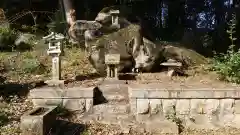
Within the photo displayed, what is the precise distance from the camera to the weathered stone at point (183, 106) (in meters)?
6.00

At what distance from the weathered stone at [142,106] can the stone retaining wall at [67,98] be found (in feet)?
2.78

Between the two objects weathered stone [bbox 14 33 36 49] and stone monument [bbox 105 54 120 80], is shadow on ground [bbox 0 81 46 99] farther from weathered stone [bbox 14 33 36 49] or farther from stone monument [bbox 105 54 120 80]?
weathered stone [bbox 14 33 36 49]

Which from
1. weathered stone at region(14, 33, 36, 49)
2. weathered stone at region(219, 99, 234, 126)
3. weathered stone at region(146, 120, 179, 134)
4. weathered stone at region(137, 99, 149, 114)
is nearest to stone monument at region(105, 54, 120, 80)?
weathered stone at region(137, 99, 149, 114)

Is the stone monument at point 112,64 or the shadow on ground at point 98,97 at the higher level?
the stone monument at point 112,64

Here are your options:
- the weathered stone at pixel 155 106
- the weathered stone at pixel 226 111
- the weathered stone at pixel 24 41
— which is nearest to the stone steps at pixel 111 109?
the weathered stone at pixel 155 106

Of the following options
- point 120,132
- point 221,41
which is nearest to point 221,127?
point 120,132

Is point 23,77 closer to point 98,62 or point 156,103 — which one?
point 98,62

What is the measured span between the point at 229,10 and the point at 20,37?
835 cm

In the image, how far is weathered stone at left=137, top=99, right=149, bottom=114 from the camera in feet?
19.7

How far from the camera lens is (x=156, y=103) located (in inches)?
237

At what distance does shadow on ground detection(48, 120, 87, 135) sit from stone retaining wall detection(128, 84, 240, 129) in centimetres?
97

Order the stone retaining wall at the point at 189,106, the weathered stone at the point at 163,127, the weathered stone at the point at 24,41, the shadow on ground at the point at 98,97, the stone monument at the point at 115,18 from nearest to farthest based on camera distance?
the weathered stone at the point at 163,127, the stone retaining wall at the point at 189,106, the shadow on ground at the point at 98,97, the stone monument at the point at 115,18, the weathered stone at the point at 24,41

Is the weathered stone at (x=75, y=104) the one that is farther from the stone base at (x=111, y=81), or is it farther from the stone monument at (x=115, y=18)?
the stone monument at (x=115, y=18)

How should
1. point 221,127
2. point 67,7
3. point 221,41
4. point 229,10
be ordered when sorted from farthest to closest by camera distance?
point 229,10
point 221,41
point 67,7
point 221,127
